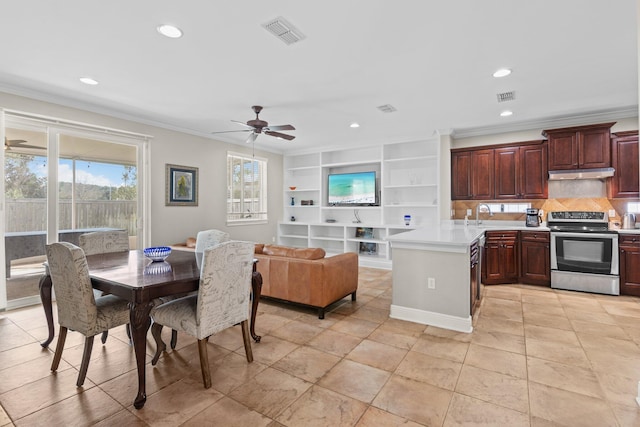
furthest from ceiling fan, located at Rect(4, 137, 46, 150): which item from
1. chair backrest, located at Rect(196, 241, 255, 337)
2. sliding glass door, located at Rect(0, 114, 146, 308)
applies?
chair backrest, located at Rect(196, 241, 255, 337)

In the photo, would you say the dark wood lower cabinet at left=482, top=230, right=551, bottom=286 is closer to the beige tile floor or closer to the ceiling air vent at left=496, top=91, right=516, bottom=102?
the beige tile floor

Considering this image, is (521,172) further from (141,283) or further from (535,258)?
(141,283)

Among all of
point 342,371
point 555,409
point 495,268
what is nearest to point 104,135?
point 342,371

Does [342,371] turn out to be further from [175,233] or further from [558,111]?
[558,111]

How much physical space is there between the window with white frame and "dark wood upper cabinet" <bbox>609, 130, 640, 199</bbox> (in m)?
6.36

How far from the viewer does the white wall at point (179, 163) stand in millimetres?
4300

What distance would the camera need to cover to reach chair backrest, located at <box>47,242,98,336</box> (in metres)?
2.11

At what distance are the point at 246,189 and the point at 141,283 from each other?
4987 mm

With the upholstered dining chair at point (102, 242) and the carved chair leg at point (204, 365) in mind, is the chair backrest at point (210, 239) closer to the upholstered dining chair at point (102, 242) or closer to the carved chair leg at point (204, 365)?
the upholstered dining chair at point (102, 242)

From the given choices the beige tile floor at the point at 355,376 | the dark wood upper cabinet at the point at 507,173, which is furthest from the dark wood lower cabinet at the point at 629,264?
the dark wood upper cabinet at the point at 507,173

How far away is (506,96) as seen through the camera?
401 cm

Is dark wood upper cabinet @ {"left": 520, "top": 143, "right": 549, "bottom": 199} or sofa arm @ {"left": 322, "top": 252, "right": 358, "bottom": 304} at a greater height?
dark wood upper cabinet @ {"left": 520, "top": 143, "right": 549, "bottom": 199}

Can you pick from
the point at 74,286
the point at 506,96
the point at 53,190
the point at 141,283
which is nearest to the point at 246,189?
the point at 53,190

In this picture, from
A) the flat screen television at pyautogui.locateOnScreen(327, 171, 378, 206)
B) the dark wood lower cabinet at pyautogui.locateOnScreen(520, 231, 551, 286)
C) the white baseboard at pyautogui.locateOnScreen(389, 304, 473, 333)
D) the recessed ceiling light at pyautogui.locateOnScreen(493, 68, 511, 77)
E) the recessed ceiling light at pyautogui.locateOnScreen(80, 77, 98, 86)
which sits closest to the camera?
the white baseboard at pyautogui.locateOnScreen(389, 304, 473, 333)
